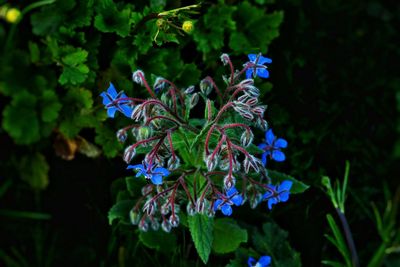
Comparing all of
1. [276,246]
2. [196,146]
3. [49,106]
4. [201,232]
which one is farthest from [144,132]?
[276,246]

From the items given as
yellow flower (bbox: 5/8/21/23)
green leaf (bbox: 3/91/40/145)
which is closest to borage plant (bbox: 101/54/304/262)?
green leaf (bbox: 3/91/40/145)

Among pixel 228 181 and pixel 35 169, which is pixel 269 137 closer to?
pixel 228 181

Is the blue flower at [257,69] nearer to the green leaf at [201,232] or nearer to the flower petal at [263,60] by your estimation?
the flower petal at [263,60]

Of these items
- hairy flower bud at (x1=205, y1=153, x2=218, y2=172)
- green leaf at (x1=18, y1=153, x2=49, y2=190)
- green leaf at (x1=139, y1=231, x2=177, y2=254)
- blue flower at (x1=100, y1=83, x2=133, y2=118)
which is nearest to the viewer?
hairy flower bud at (x1=205, y1=153, x2=218, y2=172)

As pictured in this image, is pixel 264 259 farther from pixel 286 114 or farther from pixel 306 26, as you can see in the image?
pixel 306 26

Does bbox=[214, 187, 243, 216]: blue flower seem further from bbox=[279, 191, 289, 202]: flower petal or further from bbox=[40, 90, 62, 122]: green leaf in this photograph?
bbox=[40, 90, 62, 122]: green leaf

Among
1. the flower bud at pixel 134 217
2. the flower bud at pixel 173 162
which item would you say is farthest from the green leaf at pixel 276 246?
the flower bud at pixel 173 162

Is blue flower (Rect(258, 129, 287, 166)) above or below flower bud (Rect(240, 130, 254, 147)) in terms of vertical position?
above
